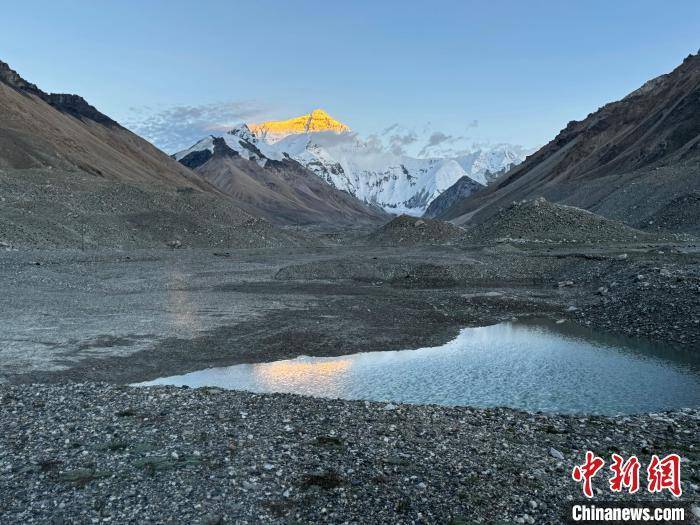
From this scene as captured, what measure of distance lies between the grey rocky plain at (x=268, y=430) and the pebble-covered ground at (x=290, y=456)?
0.05m

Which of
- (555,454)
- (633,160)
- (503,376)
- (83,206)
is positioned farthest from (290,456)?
(633,160)

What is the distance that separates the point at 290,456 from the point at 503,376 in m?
12.2

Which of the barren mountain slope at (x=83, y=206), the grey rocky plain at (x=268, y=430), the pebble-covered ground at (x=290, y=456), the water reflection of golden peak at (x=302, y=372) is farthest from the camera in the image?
the barren mountain slope at (x=83, y=206)

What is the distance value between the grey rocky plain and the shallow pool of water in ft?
4.94

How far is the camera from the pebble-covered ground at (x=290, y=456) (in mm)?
10727

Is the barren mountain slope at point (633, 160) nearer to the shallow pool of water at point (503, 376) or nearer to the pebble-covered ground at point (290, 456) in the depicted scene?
the shallow pool of water at point (503, 376)

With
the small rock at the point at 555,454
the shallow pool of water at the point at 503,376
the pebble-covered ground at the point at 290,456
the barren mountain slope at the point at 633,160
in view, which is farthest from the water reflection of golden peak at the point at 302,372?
the barren mountain slope at the point at 633,160

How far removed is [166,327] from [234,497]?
20135 mm

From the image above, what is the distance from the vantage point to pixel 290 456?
13.1 metres

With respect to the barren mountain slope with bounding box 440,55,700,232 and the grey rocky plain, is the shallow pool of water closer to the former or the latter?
the grey rocky plain

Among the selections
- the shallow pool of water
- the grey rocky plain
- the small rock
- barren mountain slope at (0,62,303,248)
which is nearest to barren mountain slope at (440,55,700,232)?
barren mountain slope at (0,62,303,248)

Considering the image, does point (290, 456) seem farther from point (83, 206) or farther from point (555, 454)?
point (83, 206)

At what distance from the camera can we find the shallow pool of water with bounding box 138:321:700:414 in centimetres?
1948

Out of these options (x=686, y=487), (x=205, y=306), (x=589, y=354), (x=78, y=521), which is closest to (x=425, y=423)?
(x=686, y=487)
